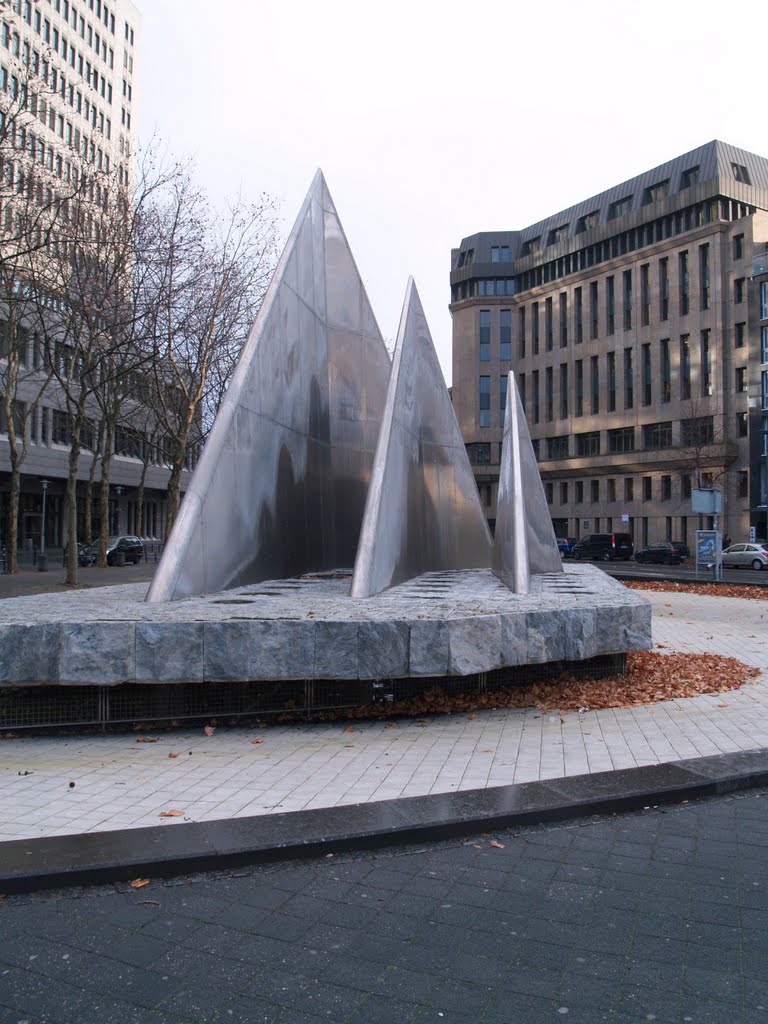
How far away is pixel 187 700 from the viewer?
704 cm

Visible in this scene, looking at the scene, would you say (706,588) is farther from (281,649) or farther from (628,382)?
(628,382)

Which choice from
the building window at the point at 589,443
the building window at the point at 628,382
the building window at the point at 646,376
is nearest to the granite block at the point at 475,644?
the building window at the point at 646,376

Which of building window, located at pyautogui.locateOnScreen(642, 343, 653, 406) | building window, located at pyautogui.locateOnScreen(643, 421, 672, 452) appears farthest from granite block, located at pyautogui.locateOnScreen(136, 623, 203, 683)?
building window, located at pyautogui.locateOnScreen(642, 343, 653, 406)

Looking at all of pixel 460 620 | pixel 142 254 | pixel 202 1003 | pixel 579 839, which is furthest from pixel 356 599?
pixel 142 254

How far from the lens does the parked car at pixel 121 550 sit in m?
41.0

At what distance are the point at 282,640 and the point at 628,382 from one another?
194ft

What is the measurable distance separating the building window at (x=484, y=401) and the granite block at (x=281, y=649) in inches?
2726

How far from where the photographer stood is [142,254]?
2280cm

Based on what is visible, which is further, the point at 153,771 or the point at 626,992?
the point at 153,771

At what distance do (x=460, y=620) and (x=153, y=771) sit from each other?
264 cm

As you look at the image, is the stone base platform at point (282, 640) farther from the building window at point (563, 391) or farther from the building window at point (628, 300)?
the building window at point (563, 391)

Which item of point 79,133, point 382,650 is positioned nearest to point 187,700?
point 382,650

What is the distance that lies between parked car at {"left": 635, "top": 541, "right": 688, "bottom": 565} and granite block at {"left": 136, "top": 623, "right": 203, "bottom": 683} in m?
43.6

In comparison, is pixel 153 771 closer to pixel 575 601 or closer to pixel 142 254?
pixel 575 601
